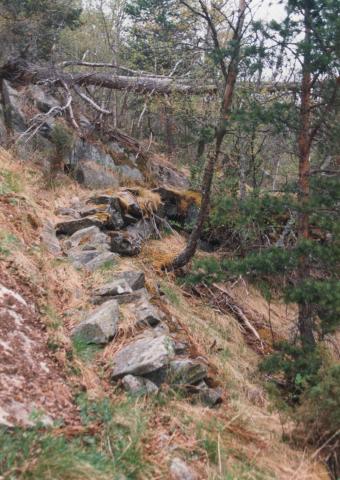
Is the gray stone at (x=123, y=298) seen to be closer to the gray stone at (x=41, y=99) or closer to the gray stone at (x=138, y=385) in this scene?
the gray stone at (x=138, y=385)

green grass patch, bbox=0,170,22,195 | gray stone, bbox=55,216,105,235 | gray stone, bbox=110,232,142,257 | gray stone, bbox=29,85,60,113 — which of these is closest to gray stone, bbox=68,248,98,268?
gray stone, bbox=55,216,105,235

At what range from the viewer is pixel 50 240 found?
6496mm

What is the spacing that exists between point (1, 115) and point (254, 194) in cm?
729

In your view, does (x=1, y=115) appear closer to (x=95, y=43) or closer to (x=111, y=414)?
(x=111, y=414)

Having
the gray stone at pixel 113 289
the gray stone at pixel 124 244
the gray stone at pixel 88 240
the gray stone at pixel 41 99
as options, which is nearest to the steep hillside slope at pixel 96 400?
the gray stone at pixel 113 289

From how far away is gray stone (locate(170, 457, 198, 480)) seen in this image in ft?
9.72

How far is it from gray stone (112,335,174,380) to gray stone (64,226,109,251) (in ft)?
8.92

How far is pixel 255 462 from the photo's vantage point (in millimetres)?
3498

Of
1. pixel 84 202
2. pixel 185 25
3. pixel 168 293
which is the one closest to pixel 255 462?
pixel 168 293

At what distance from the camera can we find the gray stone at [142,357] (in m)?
4.06

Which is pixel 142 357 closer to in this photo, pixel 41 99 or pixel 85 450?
pixel 85 450

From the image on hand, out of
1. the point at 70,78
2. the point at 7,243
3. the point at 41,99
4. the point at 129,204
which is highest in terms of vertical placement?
the point at 70,78

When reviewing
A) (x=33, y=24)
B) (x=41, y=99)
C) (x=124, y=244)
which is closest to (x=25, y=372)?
(x=124, y=244)

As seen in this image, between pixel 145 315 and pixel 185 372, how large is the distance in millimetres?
959
